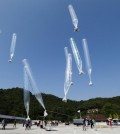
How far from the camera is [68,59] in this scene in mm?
51094

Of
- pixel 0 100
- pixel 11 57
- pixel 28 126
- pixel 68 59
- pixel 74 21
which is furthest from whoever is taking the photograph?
pixel 0 100

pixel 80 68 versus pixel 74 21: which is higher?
pixel 74 21

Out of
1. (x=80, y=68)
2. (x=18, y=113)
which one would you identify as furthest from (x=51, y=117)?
(x=80, y=68)

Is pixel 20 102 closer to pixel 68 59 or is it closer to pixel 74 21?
pixel 68 59

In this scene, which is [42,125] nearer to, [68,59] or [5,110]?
[68,59]

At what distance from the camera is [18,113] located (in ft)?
644

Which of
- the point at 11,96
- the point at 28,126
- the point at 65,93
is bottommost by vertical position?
the point at 28,126

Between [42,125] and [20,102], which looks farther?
[20,102]

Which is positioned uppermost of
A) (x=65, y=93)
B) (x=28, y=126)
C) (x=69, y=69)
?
(x=69, y=69)

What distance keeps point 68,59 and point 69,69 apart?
6.63 ft

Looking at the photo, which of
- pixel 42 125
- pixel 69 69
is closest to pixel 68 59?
pixel 69 69

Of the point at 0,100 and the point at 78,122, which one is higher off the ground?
the point at 0,100

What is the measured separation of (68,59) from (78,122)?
2447 inches

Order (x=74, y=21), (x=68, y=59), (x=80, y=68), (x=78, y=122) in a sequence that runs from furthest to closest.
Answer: (x=78, y=122), (x=68, y=59), (x=80, y=68), (x=74, y=21)
